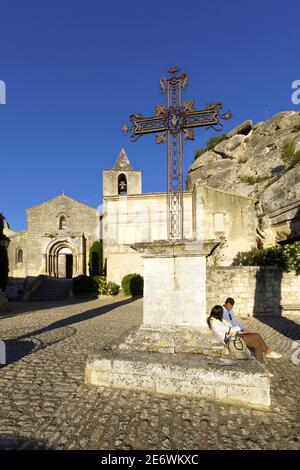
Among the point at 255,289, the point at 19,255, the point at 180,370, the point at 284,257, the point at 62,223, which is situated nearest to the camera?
the point at 180,370

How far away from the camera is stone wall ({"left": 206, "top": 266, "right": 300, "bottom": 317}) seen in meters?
9.55

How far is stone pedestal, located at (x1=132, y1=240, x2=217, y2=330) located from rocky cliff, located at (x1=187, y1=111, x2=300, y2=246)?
11.7 m

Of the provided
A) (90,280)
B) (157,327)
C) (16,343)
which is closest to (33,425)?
(157,327)

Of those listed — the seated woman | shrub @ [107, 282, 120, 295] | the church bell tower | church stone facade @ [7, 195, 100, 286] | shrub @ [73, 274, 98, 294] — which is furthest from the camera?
church stone facade @ [7, 195, 100, 286]

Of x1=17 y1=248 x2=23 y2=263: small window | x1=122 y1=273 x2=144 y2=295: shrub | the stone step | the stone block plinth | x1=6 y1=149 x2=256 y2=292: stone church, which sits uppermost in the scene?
x1=6 y1=149 x2=256 y2=292: stone church

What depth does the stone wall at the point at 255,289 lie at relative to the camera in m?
9.55

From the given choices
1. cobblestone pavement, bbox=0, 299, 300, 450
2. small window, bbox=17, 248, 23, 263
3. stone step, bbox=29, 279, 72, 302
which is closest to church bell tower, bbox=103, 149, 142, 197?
stone step, bbox=29, 279, 72, 302

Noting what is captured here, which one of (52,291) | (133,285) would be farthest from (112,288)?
(52,291)

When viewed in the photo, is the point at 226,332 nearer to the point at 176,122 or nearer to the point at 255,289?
the point at 176,122

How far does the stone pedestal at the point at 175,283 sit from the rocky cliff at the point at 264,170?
11706 millimetres

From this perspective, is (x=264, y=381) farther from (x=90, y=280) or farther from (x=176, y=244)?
(x=90, y=280)

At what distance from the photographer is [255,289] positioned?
962cm

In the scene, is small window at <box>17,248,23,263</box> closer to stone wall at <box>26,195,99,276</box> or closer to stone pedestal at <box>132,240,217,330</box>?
stone wall at <box>26,195,99,276</box>

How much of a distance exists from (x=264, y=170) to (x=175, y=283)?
25.0m
